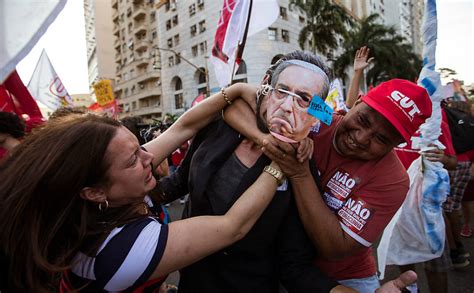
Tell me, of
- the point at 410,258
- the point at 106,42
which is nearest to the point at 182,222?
the point at 410,258

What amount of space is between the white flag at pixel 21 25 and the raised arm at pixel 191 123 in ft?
2.88

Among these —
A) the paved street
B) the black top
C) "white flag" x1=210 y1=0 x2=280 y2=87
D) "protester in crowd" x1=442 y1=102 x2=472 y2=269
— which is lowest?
the paved street

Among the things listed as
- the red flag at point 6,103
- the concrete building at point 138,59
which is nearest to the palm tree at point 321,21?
the concrete building at point 138,59

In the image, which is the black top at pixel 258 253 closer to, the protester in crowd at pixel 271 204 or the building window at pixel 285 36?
the protester in crowd at pixel 271 204

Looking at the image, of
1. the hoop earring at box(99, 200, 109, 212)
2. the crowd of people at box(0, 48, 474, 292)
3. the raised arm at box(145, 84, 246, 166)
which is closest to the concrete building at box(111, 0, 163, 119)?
the raised arm at box(145, 84, 246, 166)

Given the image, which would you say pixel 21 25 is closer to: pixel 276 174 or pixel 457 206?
pixel 276 174

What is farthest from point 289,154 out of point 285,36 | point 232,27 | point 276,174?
point 285,36

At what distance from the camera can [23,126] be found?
270 cm

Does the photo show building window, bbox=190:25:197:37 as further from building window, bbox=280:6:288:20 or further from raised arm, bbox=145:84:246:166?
raised arm, bbox=145:84:246:166

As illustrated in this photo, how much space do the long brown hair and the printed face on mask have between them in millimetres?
711

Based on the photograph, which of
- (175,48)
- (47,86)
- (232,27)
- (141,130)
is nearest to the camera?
(232,27)

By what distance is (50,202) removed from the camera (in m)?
1.12

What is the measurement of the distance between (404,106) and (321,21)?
85.3 ft

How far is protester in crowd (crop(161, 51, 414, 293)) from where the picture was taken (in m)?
1.36
